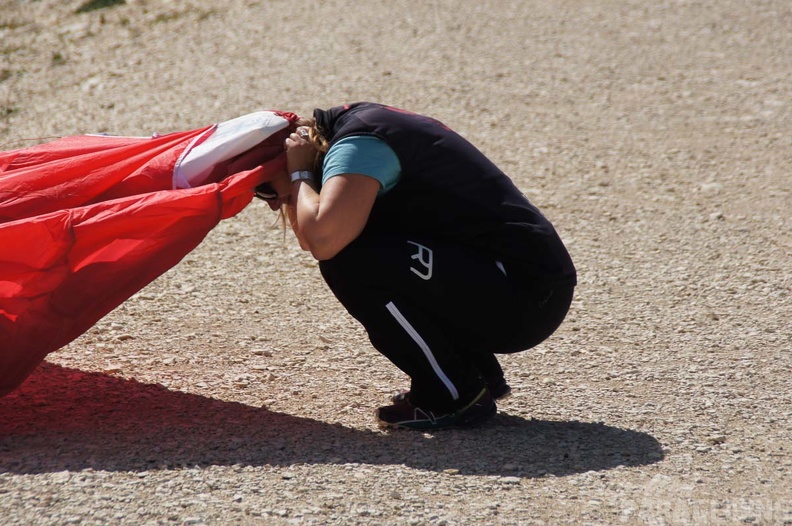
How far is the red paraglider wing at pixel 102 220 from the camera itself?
128 inches

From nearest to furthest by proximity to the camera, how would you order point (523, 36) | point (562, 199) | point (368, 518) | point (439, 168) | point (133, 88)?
point (368, 518) < point (439, 168) < point (562, 199) < point (133, 88) < point (523, 36)

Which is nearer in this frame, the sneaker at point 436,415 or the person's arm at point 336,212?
the person's arm at point 336,212

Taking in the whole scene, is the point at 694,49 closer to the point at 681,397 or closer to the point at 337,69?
the point at 337,69

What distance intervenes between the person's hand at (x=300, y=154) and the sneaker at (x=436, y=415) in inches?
33.7

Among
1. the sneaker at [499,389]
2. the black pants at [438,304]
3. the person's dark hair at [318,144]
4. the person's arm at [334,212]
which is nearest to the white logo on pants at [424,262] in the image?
the black pants at [438,304]

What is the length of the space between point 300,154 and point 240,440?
0.94 metres

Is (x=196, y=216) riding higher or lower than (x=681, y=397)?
higher

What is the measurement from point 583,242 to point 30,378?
286cm

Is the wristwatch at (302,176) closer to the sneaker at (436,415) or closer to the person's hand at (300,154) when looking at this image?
the person's hand at (300,154)

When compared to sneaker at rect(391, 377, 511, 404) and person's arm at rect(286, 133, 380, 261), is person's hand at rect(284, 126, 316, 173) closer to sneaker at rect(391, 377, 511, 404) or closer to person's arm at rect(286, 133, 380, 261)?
person's arm at rect(286, 133, 380, 261)

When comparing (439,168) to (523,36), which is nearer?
(439,168)

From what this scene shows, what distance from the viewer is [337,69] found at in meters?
8.13

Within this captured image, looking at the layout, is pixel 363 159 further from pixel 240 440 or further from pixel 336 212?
pixel 240 440

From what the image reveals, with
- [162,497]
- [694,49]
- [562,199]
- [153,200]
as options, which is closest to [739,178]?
[562,199]
